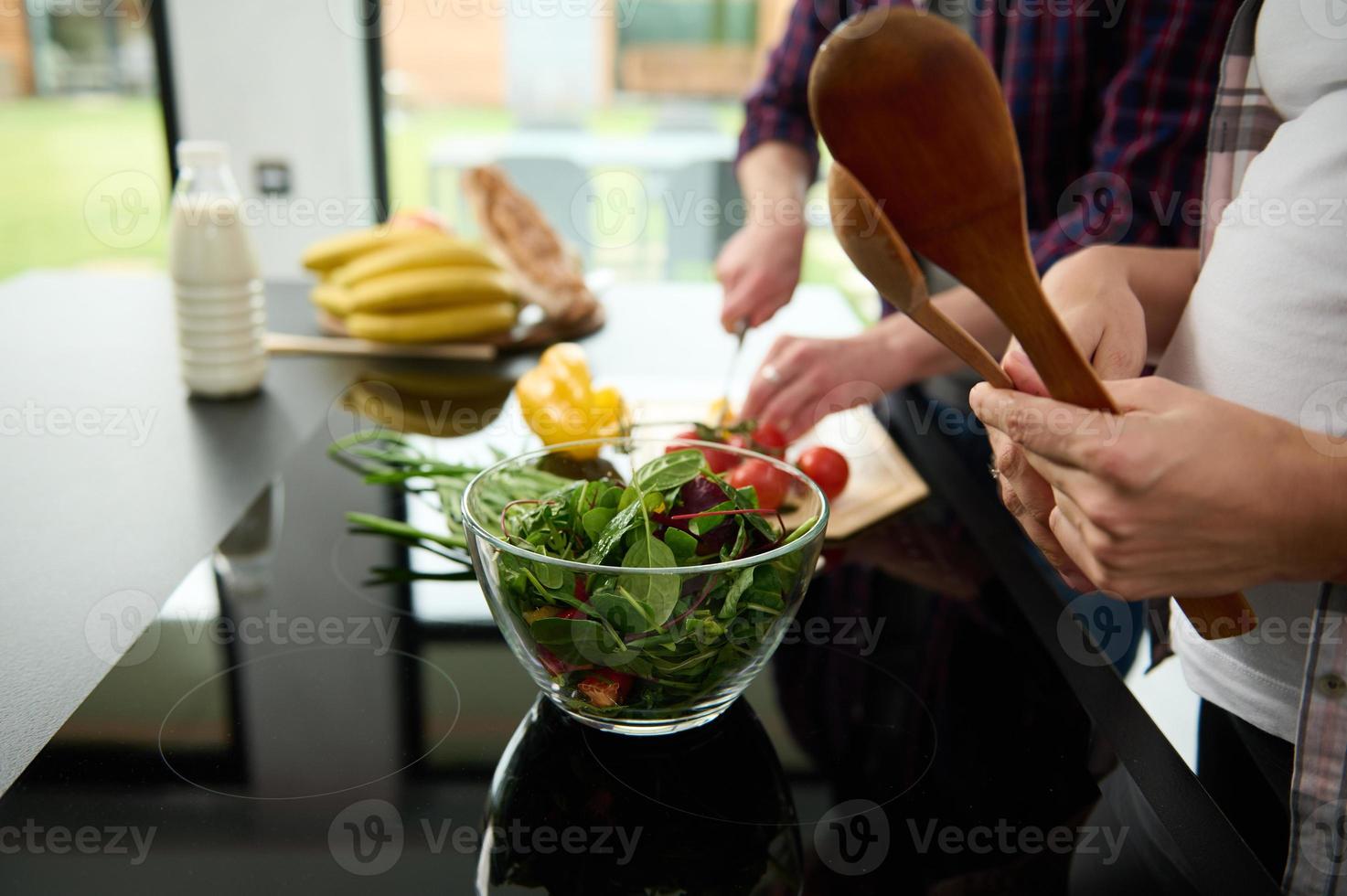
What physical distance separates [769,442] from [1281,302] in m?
0.49

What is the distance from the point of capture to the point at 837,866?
505mm

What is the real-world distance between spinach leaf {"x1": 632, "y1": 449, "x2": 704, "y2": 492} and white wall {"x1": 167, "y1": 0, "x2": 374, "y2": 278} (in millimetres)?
2715

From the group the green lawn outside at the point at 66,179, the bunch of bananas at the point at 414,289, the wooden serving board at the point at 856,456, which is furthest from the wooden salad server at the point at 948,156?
the green lawn outside at the point at 66,179

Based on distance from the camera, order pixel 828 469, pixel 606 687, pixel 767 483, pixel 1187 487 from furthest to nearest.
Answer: pixel 828 469 → pixel 767 483 → pixel 606 687 → pixel 1187 487

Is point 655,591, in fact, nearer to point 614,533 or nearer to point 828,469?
point 614,533

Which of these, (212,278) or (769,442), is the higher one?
(212,278)

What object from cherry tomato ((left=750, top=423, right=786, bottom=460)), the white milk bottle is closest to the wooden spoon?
cherry tomato ((left=750, top=423, right=786, bottom=460))

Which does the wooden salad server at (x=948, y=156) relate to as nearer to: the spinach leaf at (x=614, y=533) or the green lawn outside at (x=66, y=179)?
the spinach leaf at (x=614, y=533)

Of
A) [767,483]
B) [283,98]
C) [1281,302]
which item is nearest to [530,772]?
[767,483]

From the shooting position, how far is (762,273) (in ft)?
3.92

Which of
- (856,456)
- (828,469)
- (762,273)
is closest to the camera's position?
(828,469)

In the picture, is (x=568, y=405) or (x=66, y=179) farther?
(x=66, y=179)

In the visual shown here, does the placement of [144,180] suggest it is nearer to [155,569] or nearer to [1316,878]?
[155,569]

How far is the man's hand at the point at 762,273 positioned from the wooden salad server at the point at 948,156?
2.11ft
